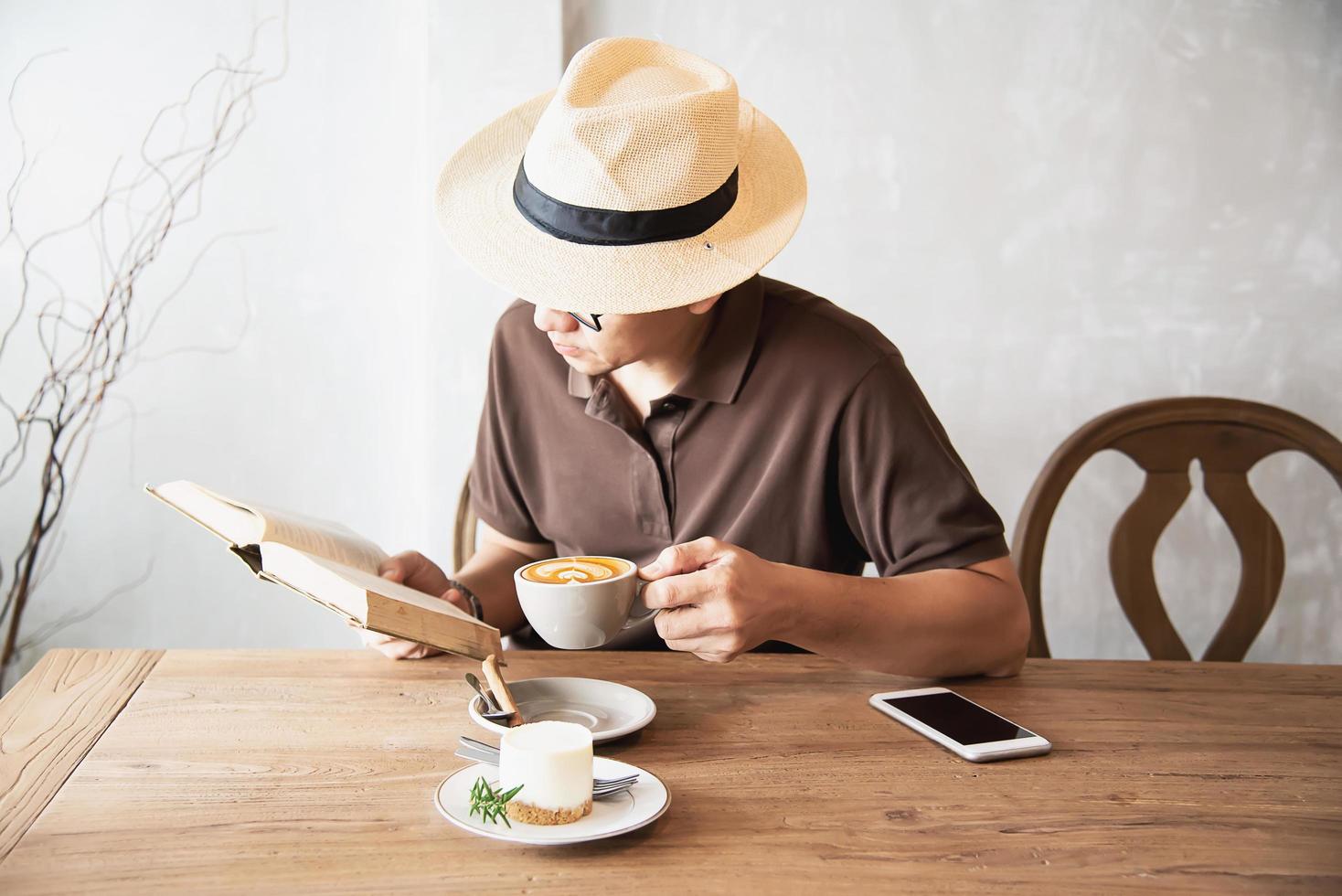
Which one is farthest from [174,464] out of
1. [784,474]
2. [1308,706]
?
[1308,706]

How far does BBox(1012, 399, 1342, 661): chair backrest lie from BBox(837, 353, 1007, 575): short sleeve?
1.15 feet

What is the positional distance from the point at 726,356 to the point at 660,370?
0.10 meters

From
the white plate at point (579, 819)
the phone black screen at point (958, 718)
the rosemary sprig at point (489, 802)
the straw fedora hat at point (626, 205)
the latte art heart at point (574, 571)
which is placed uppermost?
the straw fedora hat at point (626, 205)

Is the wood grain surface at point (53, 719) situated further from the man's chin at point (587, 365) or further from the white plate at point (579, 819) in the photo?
the man's chin at point (587, 365)

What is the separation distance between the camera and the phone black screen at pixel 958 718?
112cm

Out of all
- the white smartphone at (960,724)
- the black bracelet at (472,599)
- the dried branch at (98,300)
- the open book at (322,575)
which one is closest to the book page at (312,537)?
the open book at (322,575)

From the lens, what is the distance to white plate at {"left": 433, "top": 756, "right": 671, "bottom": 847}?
862mm

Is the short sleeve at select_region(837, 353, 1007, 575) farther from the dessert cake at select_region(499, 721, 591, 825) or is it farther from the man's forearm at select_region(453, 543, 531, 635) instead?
the dessert cake at select_region(499, 721, 591, 825)

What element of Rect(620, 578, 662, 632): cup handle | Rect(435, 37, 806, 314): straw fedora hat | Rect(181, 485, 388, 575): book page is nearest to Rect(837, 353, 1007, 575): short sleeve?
Rect(435, 37, 806, 314): straw fedora hat

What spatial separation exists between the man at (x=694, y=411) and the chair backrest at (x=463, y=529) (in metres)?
0.18

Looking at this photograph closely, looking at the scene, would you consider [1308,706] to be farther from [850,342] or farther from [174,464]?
[174,464]

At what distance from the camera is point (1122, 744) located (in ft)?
3.72

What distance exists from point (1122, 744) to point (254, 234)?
2027mm

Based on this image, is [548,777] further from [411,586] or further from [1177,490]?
[1177,490]
